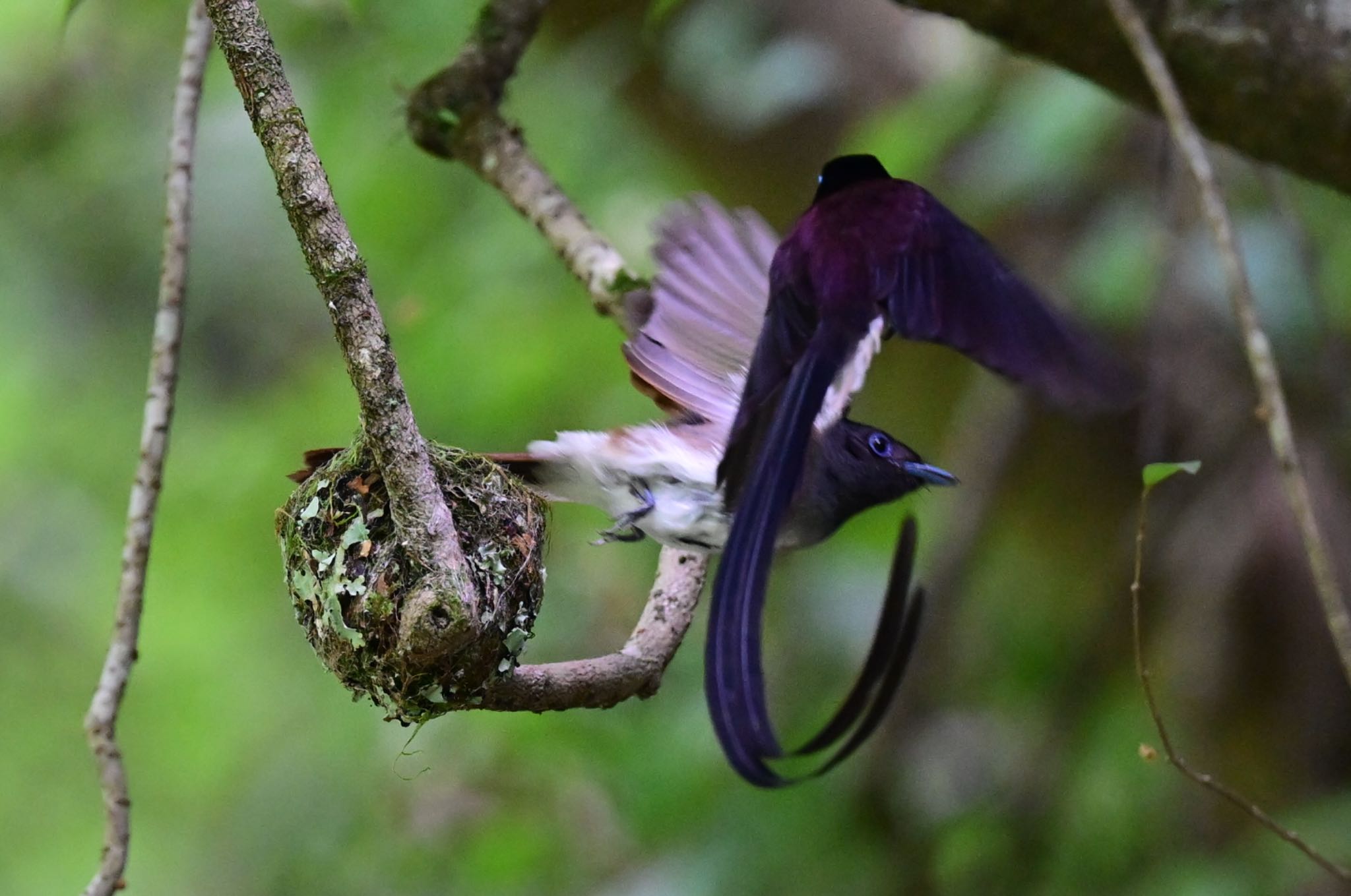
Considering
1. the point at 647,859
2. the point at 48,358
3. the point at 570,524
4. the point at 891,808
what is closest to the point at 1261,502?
the point at 891,808

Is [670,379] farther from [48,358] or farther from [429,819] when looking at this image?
[48,358]

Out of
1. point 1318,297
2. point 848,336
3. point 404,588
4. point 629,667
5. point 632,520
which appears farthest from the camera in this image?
point 1318,297

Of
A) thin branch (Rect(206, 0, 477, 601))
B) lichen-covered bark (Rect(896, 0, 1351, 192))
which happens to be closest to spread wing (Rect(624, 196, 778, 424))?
lichen-covered bark (Rect(896, 0, 1351, 192))

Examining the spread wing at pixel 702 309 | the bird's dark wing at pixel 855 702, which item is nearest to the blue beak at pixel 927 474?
the spread wing at pixel 702 309

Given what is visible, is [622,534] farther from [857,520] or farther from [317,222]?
[857,520]

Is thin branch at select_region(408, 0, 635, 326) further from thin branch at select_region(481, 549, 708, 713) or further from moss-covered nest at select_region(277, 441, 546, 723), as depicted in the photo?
moss-covered nest at select_region(277, 441, 546, 723)

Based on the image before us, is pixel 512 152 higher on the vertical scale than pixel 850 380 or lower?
higher

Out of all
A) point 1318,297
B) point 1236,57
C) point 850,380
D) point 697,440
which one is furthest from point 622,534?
point 1318,297
